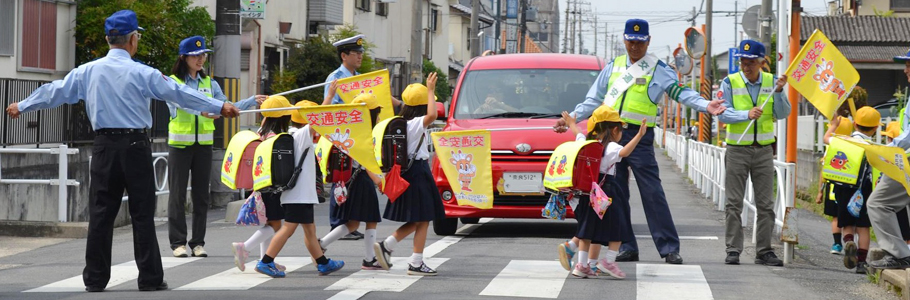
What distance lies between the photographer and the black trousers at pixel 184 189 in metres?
10.0

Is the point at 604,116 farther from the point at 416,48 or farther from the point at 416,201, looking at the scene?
the point at 416,48

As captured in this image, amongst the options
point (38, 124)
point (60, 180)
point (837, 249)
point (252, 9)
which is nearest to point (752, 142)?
point (837, 249)

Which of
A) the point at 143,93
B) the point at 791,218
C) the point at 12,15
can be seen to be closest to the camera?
the point at 143,93

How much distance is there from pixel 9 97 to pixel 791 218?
9.99 metres

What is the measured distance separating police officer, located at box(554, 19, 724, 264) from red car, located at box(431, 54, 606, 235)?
1.82 m

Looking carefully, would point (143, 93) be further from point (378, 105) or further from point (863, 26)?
point (863, 26)

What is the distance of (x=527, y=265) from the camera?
9273 mm

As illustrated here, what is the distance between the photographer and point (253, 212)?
27.6 feet

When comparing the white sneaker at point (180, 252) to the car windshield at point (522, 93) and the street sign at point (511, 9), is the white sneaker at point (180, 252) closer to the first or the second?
the car windshield at point (522, 93)

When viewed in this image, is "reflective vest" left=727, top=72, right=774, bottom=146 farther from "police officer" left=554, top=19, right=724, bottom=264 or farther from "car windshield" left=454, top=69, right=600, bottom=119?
"car windshield" left=454, top=69, right=600, bottom=119

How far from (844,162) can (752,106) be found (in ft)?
3.76

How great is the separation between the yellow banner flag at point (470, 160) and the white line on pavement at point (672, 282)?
52.0 inches

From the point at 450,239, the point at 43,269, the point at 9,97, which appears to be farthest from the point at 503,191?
the point at 9,97

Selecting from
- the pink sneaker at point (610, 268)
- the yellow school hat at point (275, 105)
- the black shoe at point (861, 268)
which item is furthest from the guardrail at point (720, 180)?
the yellow school hat at point (275, 105)
